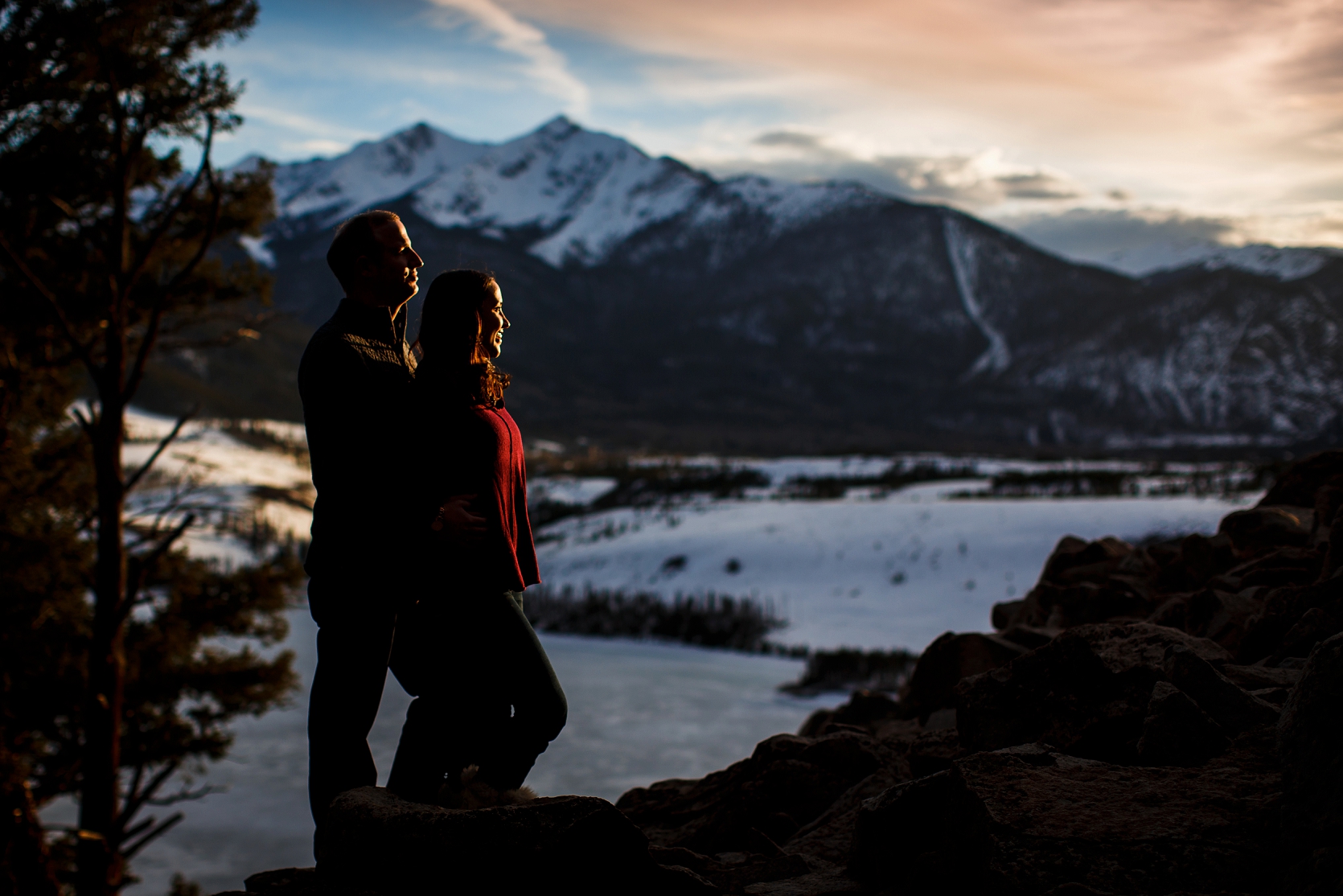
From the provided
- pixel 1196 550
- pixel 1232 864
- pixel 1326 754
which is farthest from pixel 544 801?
pixel 1196 550

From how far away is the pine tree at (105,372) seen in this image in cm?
973

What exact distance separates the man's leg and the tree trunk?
21.8 ft

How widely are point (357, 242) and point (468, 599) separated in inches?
64.2

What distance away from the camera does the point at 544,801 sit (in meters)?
3.59

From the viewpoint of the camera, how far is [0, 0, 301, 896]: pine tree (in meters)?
9.73

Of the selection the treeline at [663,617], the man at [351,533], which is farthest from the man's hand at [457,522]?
the treeline at [663,617]

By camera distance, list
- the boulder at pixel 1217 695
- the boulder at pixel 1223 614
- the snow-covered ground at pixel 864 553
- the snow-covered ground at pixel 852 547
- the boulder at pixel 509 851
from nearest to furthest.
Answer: the boulder at pixel 509 851 → the boulder at pixel 1217 695 → the boulder at pixel 1223 614 → the snow-covered ground at pixel 852 547 → the snow-covered ground at pixel 864 553

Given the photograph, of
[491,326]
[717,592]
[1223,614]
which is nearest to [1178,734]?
[1223,614]

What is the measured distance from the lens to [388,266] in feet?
13.9

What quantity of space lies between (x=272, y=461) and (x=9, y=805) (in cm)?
14376

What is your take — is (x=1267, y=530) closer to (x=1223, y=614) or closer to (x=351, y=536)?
(x=1223, y=614)

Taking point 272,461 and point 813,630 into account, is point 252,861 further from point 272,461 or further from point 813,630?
point 272,461

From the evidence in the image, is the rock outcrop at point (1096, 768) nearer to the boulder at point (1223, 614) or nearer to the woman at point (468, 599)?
the boulder at point (1223, 614)

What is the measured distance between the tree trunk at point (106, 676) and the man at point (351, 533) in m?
6.67
